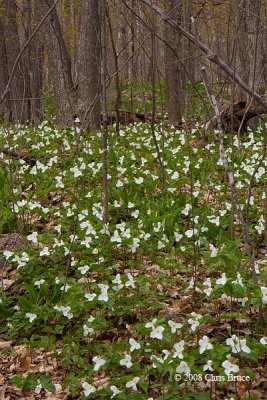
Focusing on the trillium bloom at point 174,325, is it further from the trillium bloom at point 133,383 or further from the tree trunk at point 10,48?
the tree trunk at point 10,48

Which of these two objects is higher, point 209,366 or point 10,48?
point 10,48

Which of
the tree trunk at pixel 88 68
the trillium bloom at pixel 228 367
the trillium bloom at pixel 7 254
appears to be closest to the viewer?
the trillium bloom at pixel 228 367

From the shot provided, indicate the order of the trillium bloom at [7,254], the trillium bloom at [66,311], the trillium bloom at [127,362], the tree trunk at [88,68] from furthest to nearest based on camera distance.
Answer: the tree trunk at [88,68] < the trillium bloom at [7,254] < the trillium bloom at [66,311] < the trillium bloom at [127,362]

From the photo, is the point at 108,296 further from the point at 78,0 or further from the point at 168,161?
the point at 78,0

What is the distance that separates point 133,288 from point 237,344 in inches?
52.0

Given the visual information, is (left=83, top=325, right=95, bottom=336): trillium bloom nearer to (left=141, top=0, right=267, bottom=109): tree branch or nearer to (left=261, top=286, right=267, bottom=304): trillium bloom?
(left=261, top=286, right=267, bottom=304): trillium bloom

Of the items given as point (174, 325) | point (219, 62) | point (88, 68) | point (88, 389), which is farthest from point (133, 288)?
point (88, 68)

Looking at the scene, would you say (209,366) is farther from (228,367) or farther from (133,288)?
(133,288)

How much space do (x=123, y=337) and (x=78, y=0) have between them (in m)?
11.7

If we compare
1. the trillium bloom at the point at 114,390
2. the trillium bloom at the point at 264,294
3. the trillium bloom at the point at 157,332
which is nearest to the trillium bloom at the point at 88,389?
the trillium bloom at the point at 114,390

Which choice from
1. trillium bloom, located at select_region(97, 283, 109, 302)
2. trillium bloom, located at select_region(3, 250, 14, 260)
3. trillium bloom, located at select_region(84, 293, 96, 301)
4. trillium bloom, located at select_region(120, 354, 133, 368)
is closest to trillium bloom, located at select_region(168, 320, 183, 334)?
trillium bloom, located at select_region(120, 354, 133, 368)

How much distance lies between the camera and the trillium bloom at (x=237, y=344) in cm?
232

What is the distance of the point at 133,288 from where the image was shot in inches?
141

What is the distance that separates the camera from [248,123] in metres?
8.59
